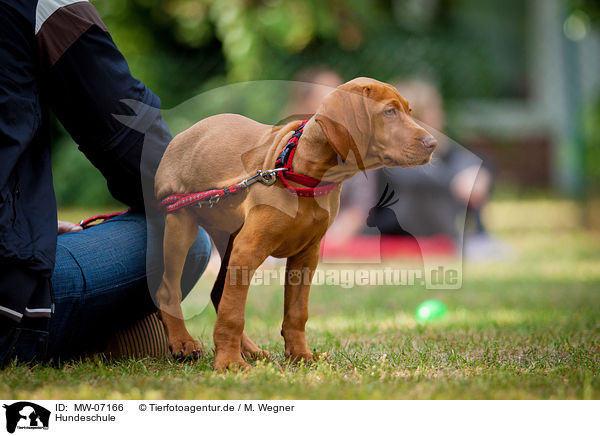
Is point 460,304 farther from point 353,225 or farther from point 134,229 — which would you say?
point 134,229

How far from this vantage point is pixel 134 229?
9.61 feet

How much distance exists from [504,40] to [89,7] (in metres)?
14.4

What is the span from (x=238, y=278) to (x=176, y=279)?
378 millimetres

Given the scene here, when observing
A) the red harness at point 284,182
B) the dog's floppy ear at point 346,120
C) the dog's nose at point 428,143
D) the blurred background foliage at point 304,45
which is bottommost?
the red harness at point 284,182

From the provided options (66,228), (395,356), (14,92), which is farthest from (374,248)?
(14,92)

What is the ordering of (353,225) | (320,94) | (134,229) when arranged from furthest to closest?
(353,225), (134,229), (320,94)

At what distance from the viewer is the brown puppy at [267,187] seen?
2320 millimetres

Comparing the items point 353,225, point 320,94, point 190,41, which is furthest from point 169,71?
point 320,94

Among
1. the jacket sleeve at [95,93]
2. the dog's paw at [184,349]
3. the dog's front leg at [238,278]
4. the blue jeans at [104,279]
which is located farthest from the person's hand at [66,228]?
the dog's front leg at [238,278]

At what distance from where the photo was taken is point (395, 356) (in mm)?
2867

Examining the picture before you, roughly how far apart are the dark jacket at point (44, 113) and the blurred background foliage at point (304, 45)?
335mm

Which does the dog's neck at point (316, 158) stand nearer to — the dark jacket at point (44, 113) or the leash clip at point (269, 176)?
the leash clip at point (269, 176)

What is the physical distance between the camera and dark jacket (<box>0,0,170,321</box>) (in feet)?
7.84
